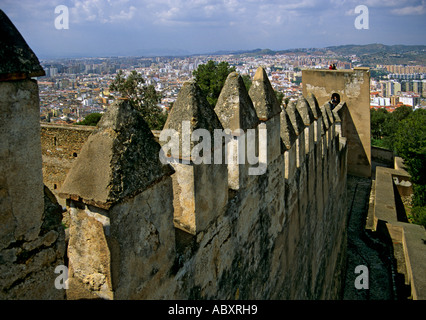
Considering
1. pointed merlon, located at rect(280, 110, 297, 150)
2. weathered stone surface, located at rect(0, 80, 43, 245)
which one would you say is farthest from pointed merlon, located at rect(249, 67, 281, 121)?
weathered stone surface, located at rect(0, 80, 43, 245)

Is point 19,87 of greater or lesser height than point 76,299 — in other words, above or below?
above

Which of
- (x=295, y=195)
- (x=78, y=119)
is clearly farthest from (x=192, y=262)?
(x=78, y=119)

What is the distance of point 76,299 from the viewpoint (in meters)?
2.28

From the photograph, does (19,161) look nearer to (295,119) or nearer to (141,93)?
(295,119)

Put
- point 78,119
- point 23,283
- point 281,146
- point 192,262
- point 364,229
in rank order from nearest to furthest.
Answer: point 23,283 < point 192,262 < point 281,146 < point 364,229 < point 78,119

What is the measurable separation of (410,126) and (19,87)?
22.2m

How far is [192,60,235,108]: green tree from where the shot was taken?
26.5 m

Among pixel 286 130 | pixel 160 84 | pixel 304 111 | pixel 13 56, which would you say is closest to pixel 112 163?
pixel 13 56

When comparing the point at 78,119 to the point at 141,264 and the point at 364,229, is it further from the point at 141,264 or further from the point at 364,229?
the point at 141,264

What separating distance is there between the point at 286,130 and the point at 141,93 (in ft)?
67.4

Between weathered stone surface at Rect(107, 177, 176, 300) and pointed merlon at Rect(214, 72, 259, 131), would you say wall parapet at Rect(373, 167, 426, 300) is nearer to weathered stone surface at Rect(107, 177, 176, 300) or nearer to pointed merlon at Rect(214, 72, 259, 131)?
pointed merlon at Rect(214, 72, 259, 131)

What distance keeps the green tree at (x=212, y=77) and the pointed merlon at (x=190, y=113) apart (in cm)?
2330

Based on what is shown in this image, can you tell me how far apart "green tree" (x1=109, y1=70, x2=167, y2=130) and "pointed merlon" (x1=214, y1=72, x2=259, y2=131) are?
797 inches
